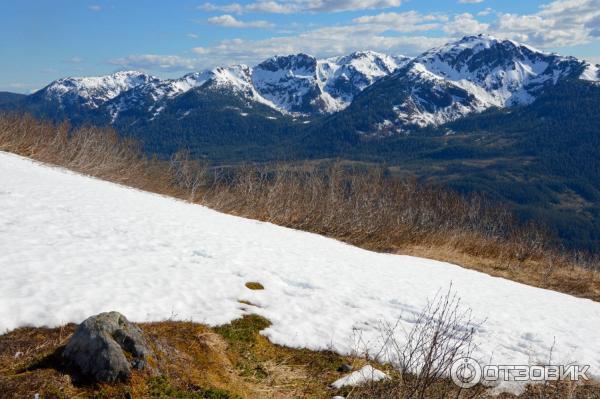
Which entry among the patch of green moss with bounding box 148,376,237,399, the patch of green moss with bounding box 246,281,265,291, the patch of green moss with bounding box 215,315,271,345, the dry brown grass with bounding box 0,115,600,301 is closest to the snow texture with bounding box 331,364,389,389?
the patch of green moss with bounding box 215,315,271,345

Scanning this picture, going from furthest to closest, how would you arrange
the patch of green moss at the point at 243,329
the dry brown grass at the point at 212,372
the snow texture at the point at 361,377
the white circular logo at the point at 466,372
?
the patch of green moss at the point at 243,329, the white circular logo at the point at 466,372, the snow texture at the point at 361,377, the dry brown grass at the point at 212,372

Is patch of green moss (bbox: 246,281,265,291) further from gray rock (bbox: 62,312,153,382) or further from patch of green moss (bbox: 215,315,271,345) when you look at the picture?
gray rock (bbox: 62,312,153,382)

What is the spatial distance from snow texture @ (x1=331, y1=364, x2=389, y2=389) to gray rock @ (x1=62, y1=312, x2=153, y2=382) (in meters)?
3.90

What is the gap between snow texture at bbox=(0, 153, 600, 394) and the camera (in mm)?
10875

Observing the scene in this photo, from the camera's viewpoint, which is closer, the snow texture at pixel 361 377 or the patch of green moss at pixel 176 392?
the patch of green moss at pixel 176 392

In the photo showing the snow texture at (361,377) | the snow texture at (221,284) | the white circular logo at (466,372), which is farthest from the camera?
the snow texture at (221,284)

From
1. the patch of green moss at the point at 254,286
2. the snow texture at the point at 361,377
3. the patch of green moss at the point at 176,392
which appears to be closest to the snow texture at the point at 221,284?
the patch of green moss at the point at 254,286

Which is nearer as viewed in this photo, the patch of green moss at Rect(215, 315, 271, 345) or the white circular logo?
the white circular logo

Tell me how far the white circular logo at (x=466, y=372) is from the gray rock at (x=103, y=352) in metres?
6.28

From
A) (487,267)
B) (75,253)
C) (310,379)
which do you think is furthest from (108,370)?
(487,267)

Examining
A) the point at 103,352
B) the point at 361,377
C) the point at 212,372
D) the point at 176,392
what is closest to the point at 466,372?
the point at 361,377

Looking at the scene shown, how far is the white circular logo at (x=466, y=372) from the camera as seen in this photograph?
32.4ft

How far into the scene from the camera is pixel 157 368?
7.70 m

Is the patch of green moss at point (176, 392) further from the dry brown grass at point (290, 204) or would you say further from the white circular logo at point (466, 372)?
the dry brown grass at point (290, 204)
